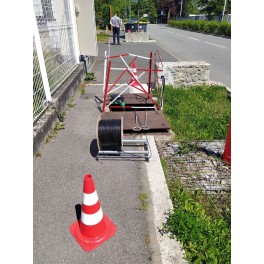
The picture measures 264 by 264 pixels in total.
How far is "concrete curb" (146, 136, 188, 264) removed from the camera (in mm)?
2217

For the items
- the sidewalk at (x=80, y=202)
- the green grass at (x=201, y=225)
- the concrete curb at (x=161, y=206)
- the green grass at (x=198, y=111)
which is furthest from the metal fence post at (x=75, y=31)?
the green grass at (x=201, y=225)

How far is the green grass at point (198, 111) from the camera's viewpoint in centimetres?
459

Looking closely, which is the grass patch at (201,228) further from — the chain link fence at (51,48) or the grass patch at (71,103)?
the grass patch at (71,103)

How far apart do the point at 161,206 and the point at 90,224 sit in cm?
93

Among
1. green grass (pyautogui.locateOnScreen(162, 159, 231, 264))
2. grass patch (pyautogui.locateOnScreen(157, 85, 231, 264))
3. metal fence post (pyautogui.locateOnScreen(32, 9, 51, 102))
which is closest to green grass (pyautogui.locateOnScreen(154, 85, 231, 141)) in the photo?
grass patch (pyautogui.locateOnScreen(157, 85, 231, 264))

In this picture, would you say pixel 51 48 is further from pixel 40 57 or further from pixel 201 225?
pixel 201 225

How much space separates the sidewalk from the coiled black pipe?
33 cm

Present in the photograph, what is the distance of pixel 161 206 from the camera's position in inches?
110

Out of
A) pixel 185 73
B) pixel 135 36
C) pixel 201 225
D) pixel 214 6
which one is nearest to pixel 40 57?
pixel 201 225

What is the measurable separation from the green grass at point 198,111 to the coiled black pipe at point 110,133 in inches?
55.7

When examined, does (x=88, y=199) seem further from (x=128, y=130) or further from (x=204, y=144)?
(x=204, y=144)
